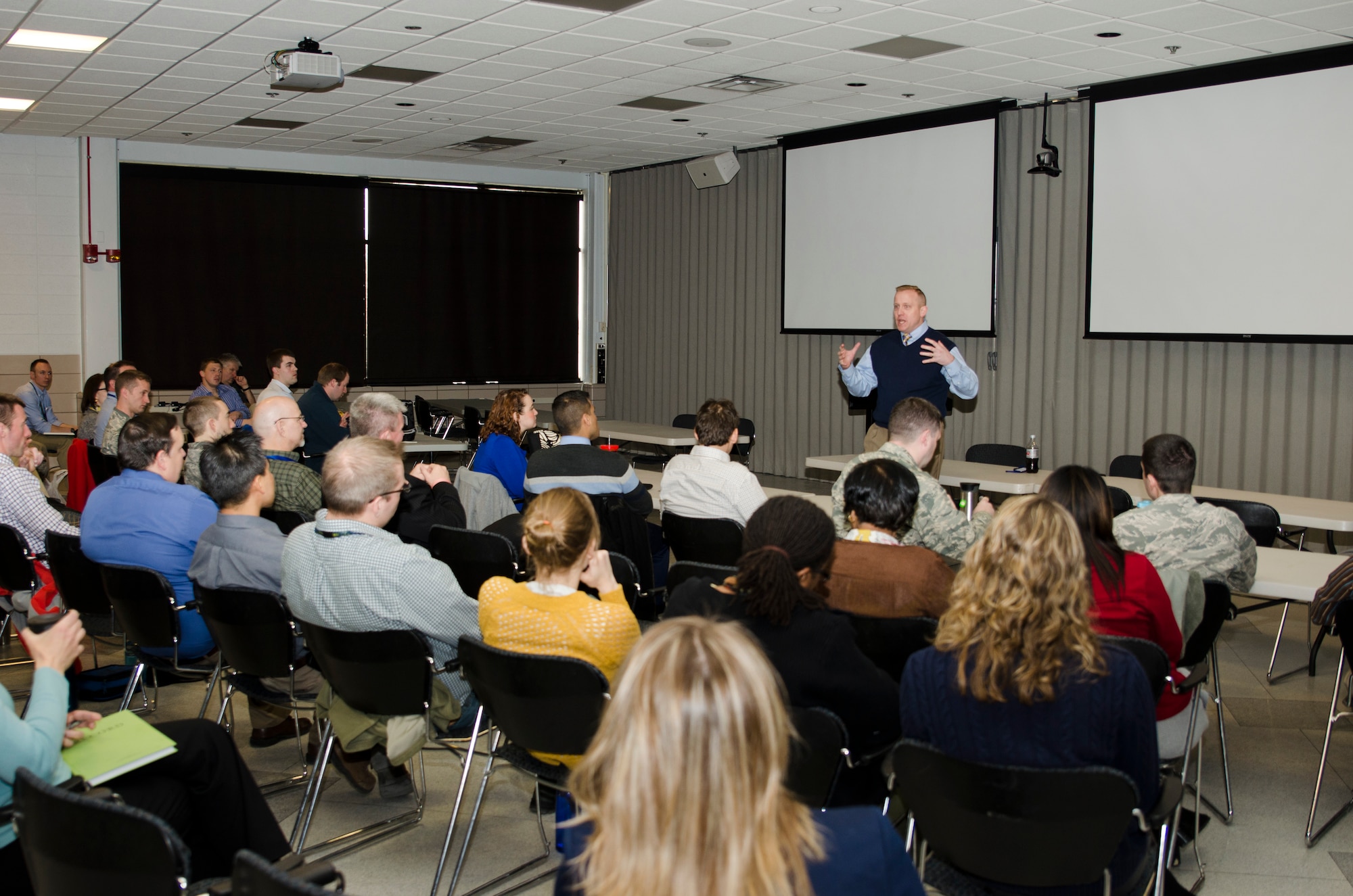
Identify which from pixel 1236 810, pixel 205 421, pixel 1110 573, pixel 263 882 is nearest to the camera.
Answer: pixel 263 882

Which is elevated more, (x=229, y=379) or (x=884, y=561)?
(x=229, y=379)

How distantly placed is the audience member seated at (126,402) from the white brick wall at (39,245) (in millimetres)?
4396

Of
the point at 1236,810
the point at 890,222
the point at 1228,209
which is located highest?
the point at 890,222

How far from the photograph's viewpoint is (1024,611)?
6.79 ft

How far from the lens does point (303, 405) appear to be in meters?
7.34

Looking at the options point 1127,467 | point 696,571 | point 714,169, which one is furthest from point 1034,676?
point 714,169

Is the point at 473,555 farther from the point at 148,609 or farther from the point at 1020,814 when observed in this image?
the point at 1020,814

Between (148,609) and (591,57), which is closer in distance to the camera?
(148,609)

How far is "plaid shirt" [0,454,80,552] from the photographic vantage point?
14.1 feet

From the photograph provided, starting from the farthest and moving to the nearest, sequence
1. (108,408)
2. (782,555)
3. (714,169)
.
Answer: (714,169) < (108,408) < (782,555)

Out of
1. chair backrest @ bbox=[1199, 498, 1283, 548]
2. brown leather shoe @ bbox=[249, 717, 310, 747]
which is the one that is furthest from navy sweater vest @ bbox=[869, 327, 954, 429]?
brown leather shoe @ bbox=[249, 717, 310, 747]

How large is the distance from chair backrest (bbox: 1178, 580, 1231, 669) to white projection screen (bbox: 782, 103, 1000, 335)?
5422mm

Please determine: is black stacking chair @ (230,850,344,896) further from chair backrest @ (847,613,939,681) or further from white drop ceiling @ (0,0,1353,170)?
white drop ceiling @ (0,0,1353,170)

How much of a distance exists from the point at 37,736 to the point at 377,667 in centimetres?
91
